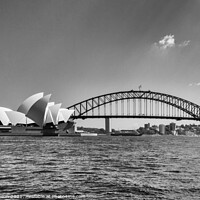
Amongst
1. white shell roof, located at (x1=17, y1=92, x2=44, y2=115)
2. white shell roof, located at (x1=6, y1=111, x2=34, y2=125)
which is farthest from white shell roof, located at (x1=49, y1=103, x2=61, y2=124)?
white shell roof, located at (x1=6, y1=111, x2=34, y2=125)

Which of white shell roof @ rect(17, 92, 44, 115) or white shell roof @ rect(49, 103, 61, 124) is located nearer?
white shell roof @ rect(17, 92, 44, 115)

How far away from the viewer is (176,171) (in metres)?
16.1

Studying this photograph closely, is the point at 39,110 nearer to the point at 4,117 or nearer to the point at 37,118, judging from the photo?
the point at 37,118

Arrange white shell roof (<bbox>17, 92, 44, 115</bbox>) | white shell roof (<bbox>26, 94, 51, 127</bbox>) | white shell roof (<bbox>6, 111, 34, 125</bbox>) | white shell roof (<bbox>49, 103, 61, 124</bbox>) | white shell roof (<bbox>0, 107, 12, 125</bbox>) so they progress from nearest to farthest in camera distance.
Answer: white shell roof (<bbox>26, 94, 51, 127</bbox>)
white shell roof (<bbox>17, 92, 44, 115</bbox>)
white shell roof (<bbox>49, 103, 61, 124</bbox>)
white shell roof (<bbox>6, 111, 34, 125</bbox>)
white shell roof (<bbox>0, 107, 12, 125</bbox>)

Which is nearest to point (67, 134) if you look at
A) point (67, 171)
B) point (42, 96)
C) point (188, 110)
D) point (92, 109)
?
point (92, 109)

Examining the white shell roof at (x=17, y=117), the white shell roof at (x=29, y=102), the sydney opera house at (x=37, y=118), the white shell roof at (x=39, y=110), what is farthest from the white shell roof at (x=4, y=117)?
the white shell roof at (x=39, y=110)

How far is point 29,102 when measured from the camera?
8688cm

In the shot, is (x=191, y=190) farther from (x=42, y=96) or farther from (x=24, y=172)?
(x=42, y=96)

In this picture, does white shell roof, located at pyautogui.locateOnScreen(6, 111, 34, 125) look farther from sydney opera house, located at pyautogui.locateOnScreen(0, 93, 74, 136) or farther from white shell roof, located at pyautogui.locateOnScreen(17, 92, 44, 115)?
white shell roof, located at pyautogui.locateOnScreen(17, 92, 44, 115)

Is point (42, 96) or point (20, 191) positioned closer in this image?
point (20, 191)

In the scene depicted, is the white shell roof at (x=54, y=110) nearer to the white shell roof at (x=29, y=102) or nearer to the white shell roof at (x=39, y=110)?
the white shell roof at (x=39, y=110)

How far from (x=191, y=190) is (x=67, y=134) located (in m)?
96.7

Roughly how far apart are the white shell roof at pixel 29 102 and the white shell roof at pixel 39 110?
2.25 m

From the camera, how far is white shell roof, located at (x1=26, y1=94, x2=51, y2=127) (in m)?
81.4
